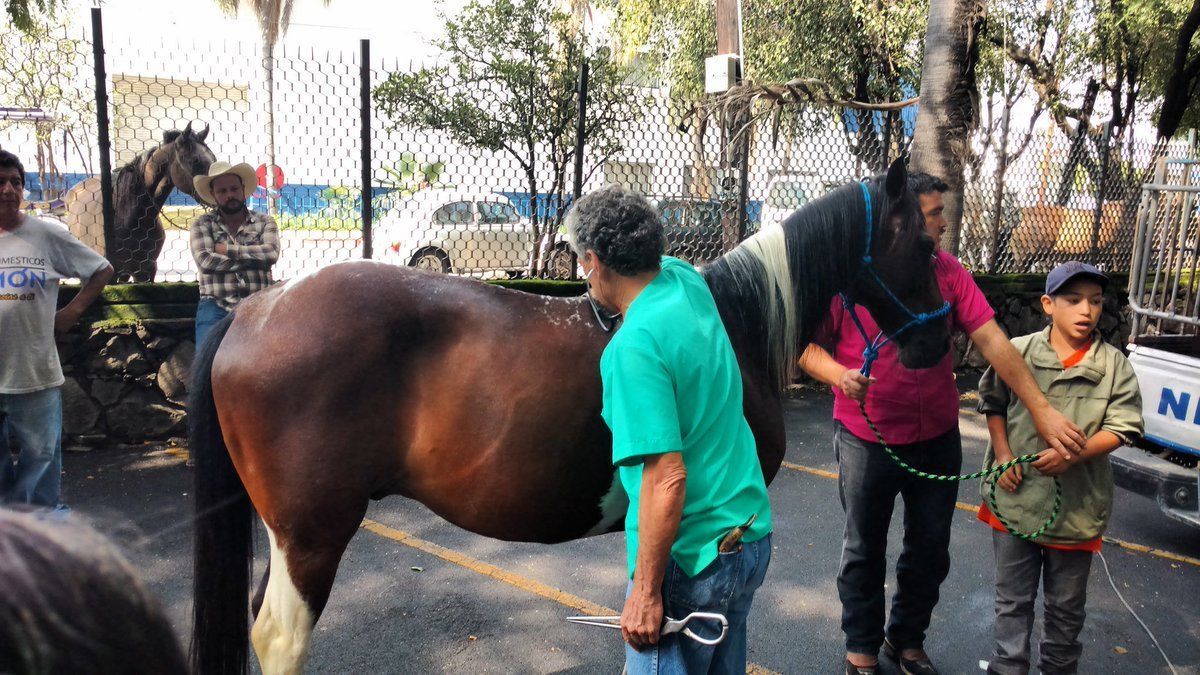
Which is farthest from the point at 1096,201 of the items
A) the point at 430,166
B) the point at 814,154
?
the point at 430,166

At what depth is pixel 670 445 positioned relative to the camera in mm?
1650

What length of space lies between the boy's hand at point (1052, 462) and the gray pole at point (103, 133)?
588 cm

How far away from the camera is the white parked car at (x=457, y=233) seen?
21.8 feet

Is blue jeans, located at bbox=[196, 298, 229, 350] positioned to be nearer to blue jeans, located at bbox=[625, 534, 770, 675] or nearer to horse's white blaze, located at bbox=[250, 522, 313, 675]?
horse's white blaze, located at bbox=[250, 522, 313, 675]

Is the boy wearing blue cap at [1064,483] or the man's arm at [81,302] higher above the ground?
the man's arm at [81,302]

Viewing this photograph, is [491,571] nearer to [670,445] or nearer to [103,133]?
[670,445]

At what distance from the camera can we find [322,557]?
254 cm

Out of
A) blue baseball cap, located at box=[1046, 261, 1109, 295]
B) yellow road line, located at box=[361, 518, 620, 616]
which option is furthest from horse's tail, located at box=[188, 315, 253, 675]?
blue baseball cap, located at box=[1046, 261, 1109, 295]

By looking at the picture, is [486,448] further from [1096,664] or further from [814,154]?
[814,154]

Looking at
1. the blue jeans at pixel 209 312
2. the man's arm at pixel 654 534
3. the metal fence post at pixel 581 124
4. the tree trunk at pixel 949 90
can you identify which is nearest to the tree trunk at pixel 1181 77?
the tree trunk at pixel 949 90

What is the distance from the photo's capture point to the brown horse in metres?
2.52

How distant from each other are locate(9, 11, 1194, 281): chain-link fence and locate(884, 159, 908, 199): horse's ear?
4259mm

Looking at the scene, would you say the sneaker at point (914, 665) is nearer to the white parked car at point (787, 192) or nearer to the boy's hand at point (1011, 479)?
the boy's hand at point (1011, 479)

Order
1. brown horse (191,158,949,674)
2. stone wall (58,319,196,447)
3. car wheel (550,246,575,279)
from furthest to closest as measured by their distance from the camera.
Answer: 1. car wheel (550,246,575,279)
2. stone wall (58,319,196,447)
3. brown horse (191,158,949,674)
